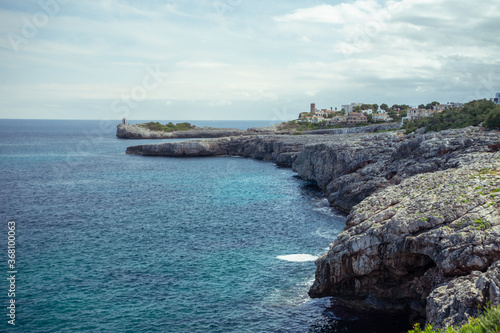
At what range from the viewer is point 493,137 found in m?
50.8

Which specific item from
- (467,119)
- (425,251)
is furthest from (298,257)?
(467,119)

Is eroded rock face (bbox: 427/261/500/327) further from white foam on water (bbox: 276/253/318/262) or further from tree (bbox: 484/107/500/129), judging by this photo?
tree (bbox: 484/107/500/129)

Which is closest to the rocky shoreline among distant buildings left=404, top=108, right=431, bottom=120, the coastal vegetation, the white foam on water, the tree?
the white foam on water

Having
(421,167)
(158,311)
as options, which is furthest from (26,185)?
(421,167)

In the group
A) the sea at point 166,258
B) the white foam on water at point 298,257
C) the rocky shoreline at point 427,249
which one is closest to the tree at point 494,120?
the rocky shoreline at point 427,249

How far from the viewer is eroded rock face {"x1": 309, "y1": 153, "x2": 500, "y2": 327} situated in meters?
22.6

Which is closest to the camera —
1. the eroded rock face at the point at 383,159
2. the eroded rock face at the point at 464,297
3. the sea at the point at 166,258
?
the eroded rock face at the point at 464,297

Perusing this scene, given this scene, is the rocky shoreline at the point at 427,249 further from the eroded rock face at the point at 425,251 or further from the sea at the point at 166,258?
the sea at the point at 166,258

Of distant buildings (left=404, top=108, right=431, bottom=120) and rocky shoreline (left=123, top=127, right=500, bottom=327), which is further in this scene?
distant buildings (left=404, top=108, right=431, bottom=120)

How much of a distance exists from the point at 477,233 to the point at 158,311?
23.0 meters

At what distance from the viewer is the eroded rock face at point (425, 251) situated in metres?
22.6

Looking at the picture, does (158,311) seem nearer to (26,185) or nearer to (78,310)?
(78,310)

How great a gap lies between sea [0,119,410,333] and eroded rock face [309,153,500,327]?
8.80 ft

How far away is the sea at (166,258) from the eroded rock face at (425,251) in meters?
2.68
